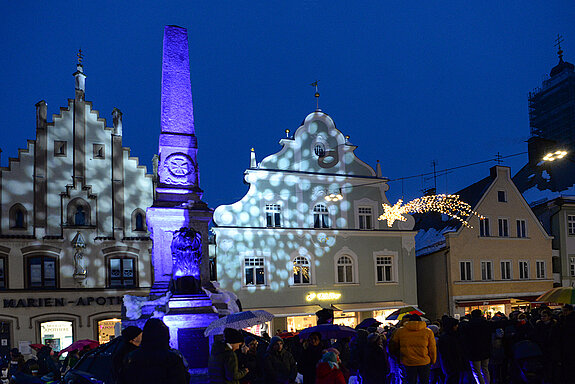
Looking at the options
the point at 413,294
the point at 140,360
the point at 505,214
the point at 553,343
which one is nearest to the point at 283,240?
the point at 413,294

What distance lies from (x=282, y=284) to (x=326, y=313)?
17662 mm

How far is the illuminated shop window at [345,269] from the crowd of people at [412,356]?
17648mm

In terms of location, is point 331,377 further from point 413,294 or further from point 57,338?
point 413,294

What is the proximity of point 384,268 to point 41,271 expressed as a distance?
15.9 meters

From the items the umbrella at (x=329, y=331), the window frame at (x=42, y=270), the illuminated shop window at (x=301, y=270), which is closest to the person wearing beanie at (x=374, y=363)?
the umbrella at (x=329, y=331)

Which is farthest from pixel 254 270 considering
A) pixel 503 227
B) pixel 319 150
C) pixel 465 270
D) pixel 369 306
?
pixel 503 227

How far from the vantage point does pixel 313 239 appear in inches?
1123

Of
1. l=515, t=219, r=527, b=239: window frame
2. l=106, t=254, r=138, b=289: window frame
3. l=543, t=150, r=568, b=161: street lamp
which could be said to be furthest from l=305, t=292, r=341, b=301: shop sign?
l=543, t=150, r=568, b=161: street lamp

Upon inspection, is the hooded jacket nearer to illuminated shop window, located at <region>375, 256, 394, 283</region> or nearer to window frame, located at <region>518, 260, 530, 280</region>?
illuminated shop window, located at <region>375, 256, 394, 283</region>

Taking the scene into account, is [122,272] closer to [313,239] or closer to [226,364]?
[313,239]

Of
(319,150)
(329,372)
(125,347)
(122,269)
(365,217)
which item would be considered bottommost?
(329,372)

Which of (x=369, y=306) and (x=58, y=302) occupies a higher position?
(x=58, y=302)

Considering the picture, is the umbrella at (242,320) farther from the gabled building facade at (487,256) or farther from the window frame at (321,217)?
the gabled building facade at (487,256)

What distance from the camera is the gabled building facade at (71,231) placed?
917 inches
